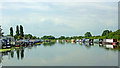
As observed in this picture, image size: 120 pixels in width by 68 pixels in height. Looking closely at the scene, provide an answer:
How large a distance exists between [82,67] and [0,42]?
117 ft

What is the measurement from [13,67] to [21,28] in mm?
97020

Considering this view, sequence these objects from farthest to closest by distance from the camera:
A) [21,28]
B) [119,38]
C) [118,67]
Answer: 1. [21,28]
2. [119,38]
3. [118,67]

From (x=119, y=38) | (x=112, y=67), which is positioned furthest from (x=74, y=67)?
(x=119, y=38)

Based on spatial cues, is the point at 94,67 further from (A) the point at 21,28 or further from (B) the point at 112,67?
(A) the point at 21,28

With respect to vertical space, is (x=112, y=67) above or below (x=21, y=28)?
below

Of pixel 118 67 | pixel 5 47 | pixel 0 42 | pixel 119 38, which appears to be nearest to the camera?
pixel 118 67

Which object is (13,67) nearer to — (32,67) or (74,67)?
(32,67)

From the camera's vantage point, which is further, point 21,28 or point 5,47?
point 21,28

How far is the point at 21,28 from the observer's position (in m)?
119

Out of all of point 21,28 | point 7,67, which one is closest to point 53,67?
point 7,67

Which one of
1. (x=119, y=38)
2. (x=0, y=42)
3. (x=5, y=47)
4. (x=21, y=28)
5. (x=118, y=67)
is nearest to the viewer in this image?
(x=118, y=67)

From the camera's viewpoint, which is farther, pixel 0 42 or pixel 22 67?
pixel 0 42

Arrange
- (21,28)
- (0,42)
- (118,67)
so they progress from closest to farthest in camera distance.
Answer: (118,67) → (0,42) → (21,28)

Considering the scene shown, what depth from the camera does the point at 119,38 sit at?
10069cm
